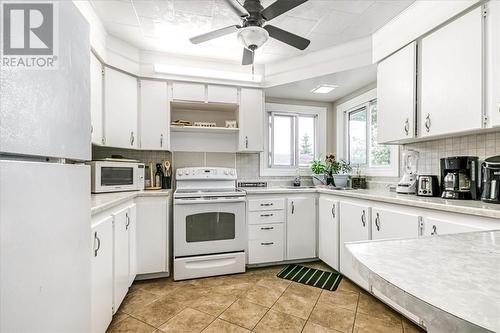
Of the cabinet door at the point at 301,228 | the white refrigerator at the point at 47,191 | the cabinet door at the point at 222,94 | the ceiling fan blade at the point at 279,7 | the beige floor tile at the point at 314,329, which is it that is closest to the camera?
the white refrigerator at the point at 47,191

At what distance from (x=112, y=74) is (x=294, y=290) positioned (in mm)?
2822

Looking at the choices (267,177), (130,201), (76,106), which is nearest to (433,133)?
(267,177)

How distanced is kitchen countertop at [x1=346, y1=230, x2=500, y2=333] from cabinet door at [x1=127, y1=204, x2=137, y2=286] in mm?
2022

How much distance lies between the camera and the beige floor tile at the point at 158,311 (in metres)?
1.77

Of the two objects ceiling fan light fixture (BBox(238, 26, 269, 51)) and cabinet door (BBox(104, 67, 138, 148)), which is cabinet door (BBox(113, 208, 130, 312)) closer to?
cabinet door (BBox(104, 67, 138, 148))

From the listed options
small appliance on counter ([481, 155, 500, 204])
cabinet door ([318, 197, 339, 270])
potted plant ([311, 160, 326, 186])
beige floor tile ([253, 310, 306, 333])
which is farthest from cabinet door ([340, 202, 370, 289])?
potted plant ([311, 160, 326, 186])

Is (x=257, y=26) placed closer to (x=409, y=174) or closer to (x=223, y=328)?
(x=409, y=174)

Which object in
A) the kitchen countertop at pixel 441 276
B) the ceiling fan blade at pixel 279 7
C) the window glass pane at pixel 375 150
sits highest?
the ceiling fan blade at pixel 279 7

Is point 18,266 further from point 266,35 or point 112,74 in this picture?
point 112,74

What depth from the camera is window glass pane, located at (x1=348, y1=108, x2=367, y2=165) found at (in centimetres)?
325

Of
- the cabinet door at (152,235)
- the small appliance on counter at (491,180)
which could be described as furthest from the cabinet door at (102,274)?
the small appliance on counter at (491,180)

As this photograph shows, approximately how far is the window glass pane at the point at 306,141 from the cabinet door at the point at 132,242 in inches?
94.0

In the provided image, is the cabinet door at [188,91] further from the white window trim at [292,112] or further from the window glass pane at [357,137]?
the window glass pane at [357,137]

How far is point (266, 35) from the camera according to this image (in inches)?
69.6
